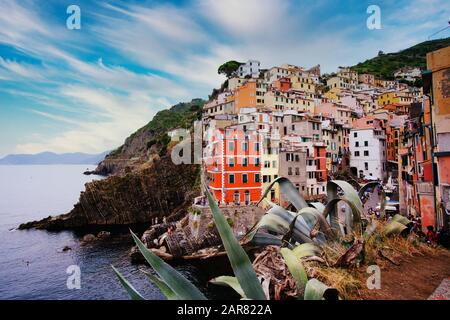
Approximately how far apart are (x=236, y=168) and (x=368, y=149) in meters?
23.2

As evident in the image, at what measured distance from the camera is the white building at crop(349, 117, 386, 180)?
38312 mm

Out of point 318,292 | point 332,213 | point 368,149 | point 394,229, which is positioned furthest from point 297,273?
point 368,149

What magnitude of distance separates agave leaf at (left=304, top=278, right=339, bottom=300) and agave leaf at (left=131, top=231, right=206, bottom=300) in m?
0.97

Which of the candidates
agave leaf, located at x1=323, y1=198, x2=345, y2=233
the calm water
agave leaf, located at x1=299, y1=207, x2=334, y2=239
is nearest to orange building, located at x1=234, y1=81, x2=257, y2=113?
the calm water

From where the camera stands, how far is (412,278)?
3.70 metres

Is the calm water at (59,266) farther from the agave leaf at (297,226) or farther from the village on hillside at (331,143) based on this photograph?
the agave leaf at (297,226)

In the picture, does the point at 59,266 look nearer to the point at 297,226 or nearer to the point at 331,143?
the point at 297,226

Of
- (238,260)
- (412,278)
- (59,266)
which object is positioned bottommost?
(59,266)

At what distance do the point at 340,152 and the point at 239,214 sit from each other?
Answer: 22.9 meters

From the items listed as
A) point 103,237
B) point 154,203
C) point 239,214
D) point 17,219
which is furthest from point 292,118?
point 17,219

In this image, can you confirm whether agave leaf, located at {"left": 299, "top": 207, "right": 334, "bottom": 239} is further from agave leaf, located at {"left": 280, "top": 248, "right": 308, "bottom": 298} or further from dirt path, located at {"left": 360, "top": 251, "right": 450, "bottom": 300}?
agave leaf, located at {"left": 280, "top": 248, "right": 308, "bottom": 298}

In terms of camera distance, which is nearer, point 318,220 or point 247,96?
point 318,220
